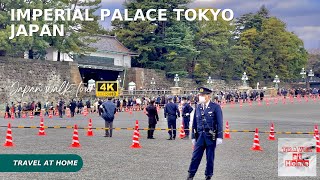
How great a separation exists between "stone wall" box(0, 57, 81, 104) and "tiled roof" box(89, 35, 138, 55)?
12237 millimetres

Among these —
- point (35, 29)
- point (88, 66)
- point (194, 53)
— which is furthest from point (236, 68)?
point (35, 29)

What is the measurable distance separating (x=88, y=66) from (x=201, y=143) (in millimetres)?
60269

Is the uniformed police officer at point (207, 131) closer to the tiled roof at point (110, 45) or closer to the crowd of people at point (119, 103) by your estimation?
the crowd of people at point (119, 103)

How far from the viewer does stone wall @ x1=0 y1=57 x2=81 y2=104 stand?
188 feet

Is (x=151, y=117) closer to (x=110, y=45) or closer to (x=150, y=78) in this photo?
(x=150, y=78)

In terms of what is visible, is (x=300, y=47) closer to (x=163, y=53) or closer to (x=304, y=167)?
(x=163, y=53)

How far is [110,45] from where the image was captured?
251ft

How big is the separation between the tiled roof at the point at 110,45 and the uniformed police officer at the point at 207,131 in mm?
63714

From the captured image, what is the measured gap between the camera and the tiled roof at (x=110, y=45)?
7581cm

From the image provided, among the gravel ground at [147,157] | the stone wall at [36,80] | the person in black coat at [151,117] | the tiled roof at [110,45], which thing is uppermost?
the tiled roof at [110,45]

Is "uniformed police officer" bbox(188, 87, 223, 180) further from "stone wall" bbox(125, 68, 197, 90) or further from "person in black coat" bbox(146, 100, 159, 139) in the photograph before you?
"stone wall" bbox(125, 68, 197, 90)

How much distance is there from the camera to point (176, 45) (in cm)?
7538

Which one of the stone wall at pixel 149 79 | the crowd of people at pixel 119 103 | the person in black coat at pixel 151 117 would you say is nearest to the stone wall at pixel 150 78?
the stone wall at pixel 149 79

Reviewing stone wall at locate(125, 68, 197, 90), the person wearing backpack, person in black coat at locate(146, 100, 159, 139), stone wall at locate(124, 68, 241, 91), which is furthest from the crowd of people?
stone wall at locate(125, 68, 197, 90)
